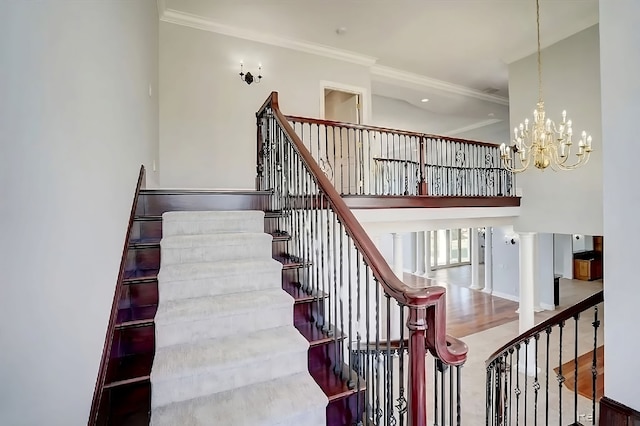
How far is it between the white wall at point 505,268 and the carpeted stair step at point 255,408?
9263 millimetres

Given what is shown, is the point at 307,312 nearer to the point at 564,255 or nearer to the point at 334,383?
the point at 334,383

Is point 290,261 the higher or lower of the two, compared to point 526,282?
higher

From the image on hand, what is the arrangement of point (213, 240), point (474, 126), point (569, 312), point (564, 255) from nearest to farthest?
point (569, 312) < point (213, 240) < point (474, 126) < point (564, 255)

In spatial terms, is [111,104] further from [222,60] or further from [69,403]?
[222,60]

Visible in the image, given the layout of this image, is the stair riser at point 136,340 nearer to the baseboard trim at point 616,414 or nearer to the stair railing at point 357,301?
the stair railing at point 357,301

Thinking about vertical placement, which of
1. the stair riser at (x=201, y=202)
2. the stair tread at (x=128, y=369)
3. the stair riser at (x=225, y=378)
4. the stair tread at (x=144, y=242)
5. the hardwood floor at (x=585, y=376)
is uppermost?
the stair riser at (x=201, y=202)

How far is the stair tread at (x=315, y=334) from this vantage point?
6.65 ft

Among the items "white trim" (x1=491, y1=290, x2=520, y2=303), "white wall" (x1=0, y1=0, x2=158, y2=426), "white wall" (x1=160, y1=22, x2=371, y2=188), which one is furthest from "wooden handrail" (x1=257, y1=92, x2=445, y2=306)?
"white trim" (x1=491, y1=290, x2=520, y2=303)

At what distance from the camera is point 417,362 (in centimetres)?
127

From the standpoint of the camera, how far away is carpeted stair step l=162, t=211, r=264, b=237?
265 centimetres

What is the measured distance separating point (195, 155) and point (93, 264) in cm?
388

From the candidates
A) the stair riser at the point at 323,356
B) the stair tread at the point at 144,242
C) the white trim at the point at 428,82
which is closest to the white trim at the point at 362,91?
the white trim at the point at 428,82

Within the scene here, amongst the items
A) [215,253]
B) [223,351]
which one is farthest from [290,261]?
[223,351]

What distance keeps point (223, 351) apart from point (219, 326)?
21cm
